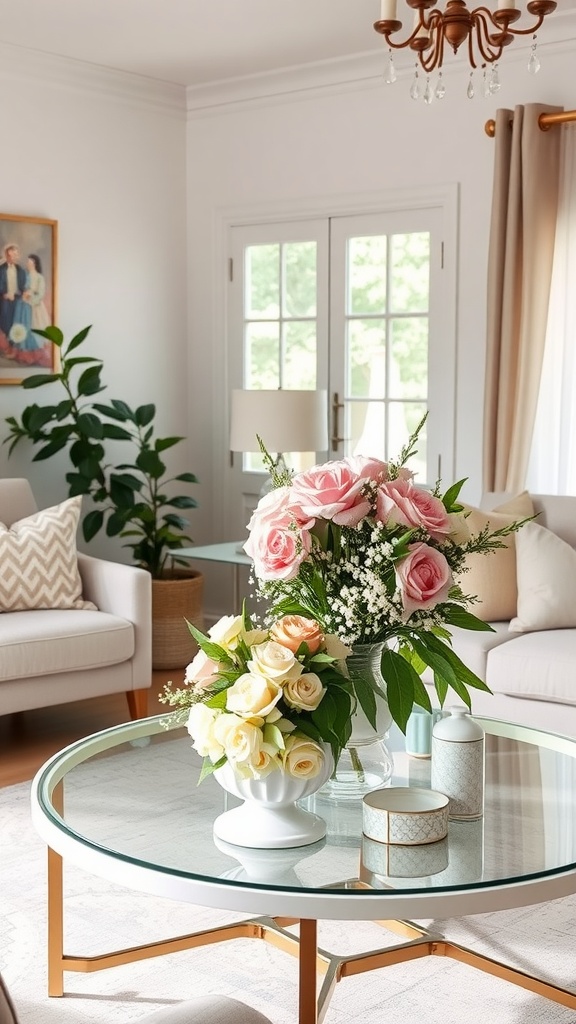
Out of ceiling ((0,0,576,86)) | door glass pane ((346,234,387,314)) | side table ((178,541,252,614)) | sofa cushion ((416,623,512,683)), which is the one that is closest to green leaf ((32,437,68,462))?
side table ((178,541,252,614))

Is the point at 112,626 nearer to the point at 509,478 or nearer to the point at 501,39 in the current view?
the point at 509,478

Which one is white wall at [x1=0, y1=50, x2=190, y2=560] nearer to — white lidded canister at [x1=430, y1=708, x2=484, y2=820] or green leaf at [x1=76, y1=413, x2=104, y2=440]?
green leaf at [x1=76, y1=413, x2=104, y2=440]

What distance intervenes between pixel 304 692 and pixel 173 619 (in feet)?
11.7

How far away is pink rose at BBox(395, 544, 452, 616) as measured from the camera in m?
2.13

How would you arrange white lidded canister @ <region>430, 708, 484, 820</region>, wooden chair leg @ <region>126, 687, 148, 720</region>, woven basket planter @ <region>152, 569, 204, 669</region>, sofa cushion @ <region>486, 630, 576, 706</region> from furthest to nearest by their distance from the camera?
woven basket planter @ <region>152, 569, 204, 669</region> < wooden chair leg @ <region>126, 687, 148, 720</region> < sofa cushion @ <region>486, 630, 576, 706</region> < white lidded canister @ <region>430, 708, 484, 820</region>

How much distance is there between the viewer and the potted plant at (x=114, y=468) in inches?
210

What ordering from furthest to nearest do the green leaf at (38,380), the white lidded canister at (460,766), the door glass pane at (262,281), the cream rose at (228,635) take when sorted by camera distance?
the door glass pane at (262,281), the green leaf at (38,380), the white lidded canister at (460,766), the cream rose at (228,635)

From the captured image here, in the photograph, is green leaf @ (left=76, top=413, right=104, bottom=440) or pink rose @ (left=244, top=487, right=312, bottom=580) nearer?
pink rose @ (left=244, top=487, right=312, bottom=580)

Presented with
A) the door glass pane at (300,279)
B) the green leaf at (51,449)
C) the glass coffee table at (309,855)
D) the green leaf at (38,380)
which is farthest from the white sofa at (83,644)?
the door glass pane at (300,279)

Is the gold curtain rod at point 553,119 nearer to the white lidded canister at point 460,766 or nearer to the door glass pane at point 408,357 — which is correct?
the door glass pane at point 408,357

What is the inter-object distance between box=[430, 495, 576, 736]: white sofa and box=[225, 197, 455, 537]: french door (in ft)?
4.58

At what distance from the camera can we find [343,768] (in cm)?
236

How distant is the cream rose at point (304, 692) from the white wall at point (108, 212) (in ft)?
12.0

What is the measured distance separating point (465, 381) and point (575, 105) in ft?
3.91
